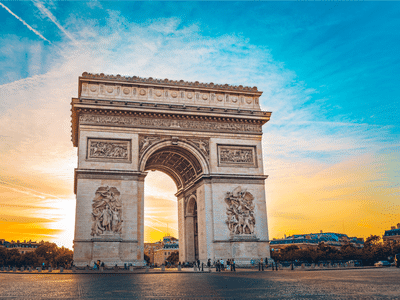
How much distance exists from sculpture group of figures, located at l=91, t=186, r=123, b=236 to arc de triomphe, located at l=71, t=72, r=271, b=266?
7 cm

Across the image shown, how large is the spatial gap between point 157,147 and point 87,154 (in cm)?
507

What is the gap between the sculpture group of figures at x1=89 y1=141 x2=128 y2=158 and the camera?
27.9 m

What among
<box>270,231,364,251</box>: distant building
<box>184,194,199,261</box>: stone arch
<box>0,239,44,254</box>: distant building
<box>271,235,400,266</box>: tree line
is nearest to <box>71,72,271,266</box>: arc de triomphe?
<box>184,194,199,261</box>: stone arch

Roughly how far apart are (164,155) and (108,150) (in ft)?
19.1

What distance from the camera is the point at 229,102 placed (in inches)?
1244

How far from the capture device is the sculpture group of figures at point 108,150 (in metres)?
27.9

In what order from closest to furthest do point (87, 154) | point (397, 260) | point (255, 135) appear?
point (87, 154), point (255, 135), point (397, 260)

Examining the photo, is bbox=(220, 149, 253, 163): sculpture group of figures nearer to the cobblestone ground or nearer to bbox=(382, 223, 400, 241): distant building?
the cobblestone ground

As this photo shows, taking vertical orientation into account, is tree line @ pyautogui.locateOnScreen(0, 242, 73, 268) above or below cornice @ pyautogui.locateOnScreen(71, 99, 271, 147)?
below

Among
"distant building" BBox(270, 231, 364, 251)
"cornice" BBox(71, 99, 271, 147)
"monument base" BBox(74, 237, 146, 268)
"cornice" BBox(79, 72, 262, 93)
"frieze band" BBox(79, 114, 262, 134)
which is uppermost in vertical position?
"cornice" BBox(79, 72, 262, 93)

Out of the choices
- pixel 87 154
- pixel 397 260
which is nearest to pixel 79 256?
pixel 87 154

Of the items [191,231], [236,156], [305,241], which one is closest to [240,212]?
[236,156]

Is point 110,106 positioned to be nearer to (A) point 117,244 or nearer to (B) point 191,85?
(B) point 191,85

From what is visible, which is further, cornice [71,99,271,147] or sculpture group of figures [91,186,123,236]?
cornice [71,99,271,147]
